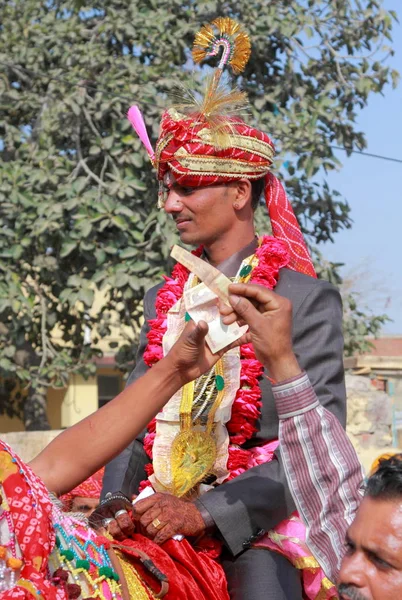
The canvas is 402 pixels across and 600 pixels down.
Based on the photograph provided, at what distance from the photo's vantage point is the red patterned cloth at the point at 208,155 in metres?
3.76

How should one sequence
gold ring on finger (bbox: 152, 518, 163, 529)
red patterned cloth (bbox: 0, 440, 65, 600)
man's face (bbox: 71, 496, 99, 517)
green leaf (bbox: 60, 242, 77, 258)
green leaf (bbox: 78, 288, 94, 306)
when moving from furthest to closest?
green leaf (bbox: 78, 288, 94, 306)
green leaf (bbox: 60, 242, 77, 258)
man's face (bbox: 71, 496, 99, 517)
gold ring on finger (bbox: 152, 518, 163, 529)
red patterned cloth (bbox: 0, 440, 65, 600)

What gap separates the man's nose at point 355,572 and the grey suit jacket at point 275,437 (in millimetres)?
1245

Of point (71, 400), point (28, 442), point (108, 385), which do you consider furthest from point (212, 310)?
point (108, 385)

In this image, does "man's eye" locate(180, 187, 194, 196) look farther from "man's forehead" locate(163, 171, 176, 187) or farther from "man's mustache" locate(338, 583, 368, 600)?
"man's mustache" locate(338, 583, 368, 600)

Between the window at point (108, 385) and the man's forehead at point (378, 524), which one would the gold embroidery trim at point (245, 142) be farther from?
the window at point (108, 385)

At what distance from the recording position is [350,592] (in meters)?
2.14

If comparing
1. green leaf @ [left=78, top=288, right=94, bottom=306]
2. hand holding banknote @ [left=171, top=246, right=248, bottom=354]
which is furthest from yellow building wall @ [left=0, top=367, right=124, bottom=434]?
hand holding banknote @ [left=171, top=246, right=248, bottom=354]

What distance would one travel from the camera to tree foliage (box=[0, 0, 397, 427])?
27.8 feet

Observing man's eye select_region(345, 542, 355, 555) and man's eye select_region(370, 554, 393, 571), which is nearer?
man's eye select_region(370, 554, 393, 571)

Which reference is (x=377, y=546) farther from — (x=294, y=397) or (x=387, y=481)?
(x=294, y=397)

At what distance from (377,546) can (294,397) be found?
507 millimetres

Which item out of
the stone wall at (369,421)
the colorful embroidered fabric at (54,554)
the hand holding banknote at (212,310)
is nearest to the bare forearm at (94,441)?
the colorful embroidered fabric at (54,554)

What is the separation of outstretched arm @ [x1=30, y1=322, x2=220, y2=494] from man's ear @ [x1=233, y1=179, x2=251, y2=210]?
112cm

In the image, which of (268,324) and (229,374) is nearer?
(268,324)
